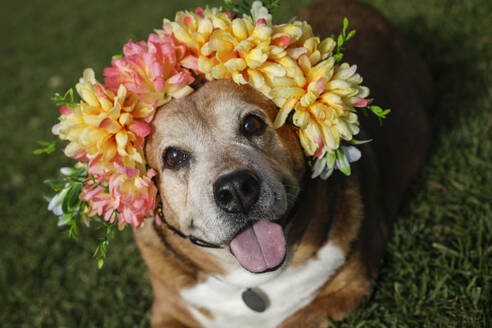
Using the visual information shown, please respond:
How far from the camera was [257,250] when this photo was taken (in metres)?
2.31

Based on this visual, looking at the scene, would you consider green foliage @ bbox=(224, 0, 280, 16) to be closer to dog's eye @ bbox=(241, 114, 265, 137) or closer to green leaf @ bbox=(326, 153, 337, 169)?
dog's eye @ bbox=(241, 114, 265, 137)

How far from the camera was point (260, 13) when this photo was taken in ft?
7.43

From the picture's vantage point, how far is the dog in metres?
2.28

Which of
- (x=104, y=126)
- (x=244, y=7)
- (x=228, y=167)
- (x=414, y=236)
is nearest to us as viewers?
(x=104, y=126)

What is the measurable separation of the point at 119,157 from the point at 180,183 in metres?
0.37

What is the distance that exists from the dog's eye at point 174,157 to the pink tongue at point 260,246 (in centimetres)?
50

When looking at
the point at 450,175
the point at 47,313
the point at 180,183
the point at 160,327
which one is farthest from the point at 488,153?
the point at 47,313

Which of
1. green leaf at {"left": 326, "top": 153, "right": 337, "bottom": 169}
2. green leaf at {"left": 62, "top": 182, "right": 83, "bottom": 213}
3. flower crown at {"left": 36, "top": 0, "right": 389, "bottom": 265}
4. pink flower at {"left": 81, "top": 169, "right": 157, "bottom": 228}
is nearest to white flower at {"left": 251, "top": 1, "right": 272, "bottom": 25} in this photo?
flower crown at {"left": 36, "top": 0, "right": 389, "bottom": 265}

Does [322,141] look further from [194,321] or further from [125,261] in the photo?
[125,261]

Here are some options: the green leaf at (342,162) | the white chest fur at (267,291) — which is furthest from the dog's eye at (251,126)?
the white chest fur at (267,291)

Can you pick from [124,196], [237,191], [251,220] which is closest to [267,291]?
[251,220]

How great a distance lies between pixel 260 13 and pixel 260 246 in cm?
116

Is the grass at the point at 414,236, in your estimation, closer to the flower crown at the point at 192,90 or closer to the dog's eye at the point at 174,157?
the flower crown at the point at 192,90

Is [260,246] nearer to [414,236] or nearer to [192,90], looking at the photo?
[192,90]
